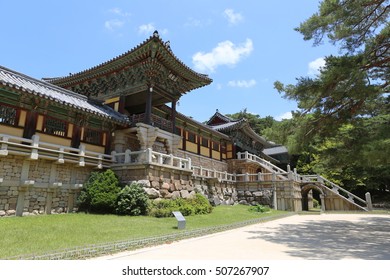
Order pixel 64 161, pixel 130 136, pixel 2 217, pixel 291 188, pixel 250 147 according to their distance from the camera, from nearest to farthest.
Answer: pixel 2 217
pixel 64 161
pixel 130 136
pixel 291 188
pixel 250 147

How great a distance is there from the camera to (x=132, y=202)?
13938 millimetres

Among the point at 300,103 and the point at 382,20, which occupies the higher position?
the point at 382,20

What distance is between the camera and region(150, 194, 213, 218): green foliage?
14008 mm

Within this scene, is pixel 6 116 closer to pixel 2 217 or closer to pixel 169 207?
pixel 2 217

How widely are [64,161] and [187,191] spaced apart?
782 cm

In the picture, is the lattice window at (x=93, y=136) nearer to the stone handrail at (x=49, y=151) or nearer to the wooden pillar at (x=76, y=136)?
the wooden pillar at (x=76, y=136)

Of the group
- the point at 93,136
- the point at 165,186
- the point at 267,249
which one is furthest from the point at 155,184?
the point at 267,249

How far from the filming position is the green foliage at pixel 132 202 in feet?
45.5

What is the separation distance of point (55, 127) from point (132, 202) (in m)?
6.19

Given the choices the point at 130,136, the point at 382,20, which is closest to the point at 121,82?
the point at 130,136

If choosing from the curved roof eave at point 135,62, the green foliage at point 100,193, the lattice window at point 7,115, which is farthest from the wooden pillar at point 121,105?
the lattice window at point 7,115

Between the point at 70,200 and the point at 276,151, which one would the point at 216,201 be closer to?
the point at 70,200

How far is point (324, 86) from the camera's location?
10.8 m

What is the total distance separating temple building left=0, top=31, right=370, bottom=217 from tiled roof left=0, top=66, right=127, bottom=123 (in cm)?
6
